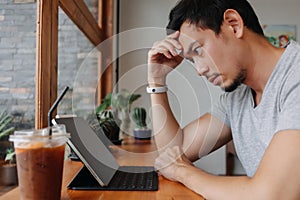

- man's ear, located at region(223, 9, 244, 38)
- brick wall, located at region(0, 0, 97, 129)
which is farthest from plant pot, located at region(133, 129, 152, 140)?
man's ear, located at region(223, 9, 244, 38)

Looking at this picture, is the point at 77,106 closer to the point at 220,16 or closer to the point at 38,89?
the point at 38,89

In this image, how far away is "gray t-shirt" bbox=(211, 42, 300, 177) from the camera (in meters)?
0.82

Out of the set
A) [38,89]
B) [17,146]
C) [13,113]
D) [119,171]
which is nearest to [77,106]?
[38,89]

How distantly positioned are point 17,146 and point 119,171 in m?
0.47

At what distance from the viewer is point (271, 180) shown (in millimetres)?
710

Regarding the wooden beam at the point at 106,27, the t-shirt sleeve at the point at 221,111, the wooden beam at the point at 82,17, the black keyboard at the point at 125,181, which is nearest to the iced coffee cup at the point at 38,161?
the black keyboard at the point at 125,181

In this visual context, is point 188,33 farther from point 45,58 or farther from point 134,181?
point 45,58

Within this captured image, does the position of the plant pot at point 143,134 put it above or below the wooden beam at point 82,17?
below

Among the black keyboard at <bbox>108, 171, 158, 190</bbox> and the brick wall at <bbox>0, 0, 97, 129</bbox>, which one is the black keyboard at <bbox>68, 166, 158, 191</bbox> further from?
the brick wall at <bbox>0, 0, 97, 129</bbox>

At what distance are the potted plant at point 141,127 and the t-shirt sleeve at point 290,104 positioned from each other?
1.22 m

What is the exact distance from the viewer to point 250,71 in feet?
3.35

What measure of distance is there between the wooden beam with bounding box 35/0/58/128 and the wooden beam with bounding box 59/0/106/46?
7.7 inches

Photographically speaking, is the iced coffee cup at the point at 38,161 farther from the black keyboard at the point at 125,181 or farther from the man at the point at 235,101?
the man at the point at 235,101

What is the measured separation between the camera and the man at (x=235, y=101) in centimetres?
73
